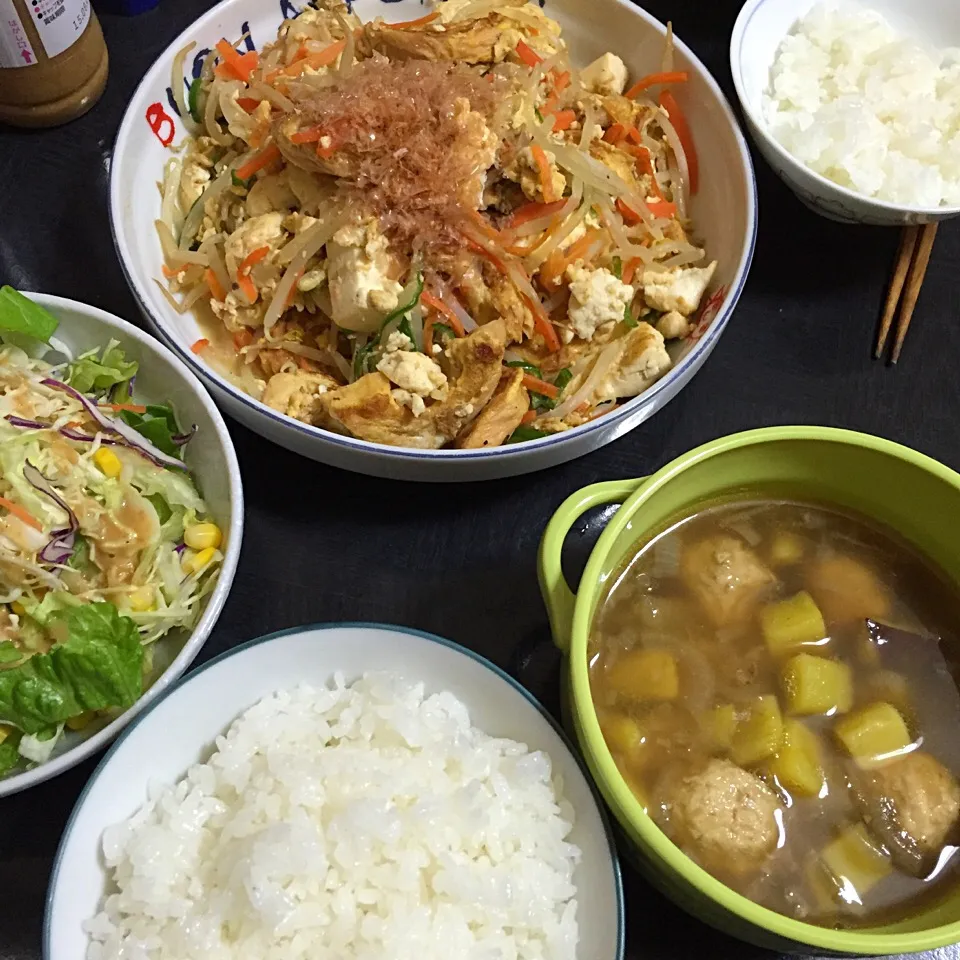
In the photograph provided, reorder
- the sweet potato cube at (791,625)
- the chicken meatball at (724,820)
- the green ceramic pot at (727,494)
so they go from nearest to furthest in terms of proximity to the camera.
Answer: the green ceramic pot at (727,494), the chicken meatball at (724,820), the sweet potato cube at (791,625)

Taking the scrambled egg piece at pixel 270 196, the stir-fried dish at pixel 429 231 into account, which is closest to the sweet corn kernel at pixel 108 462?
the stir-fried dish at pixel 429 231

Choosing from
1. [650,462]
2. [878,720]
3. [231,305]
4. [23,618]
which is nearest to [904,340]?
[650,462]

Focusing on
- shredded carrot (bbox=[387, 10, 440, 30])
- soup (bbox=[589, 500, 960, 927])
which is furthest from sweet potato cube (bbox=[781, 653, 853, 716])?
shredded carrot (bbox=[387, 10, 440, 30])

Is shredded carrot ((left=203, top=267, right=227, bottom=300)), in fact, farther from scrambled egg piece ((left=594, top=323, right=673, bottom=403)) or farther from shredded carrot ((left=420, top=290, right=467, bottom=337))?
scrambled egg piece ((left=594, top=323, right=673, bottom=403))

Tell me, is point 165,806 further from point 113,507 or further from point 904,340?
point 904,340

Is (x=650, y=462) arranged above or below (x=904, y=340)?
below

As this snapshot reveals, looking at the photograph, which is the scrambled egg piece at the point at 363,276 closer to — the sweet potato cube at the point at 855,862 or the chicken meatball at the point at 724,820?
the chicken meatball at the point at 724,820
